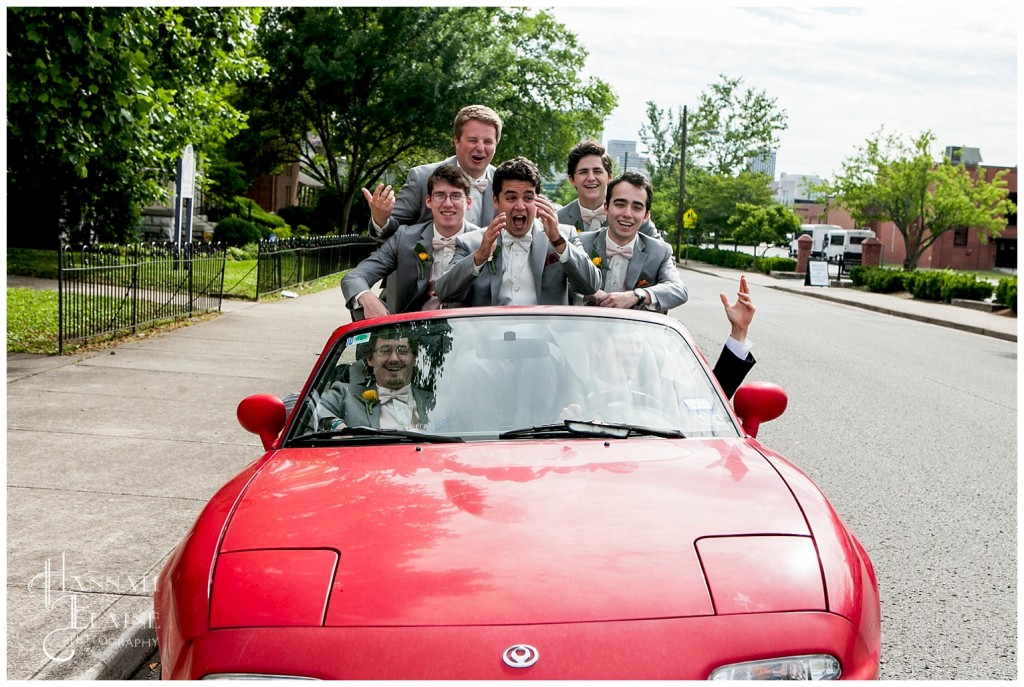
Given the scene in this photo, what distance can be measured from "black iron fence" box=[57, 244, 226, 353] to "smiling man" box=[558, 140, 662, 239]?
6788 mm

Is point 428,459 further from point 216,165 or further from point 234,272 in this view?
point 216,165

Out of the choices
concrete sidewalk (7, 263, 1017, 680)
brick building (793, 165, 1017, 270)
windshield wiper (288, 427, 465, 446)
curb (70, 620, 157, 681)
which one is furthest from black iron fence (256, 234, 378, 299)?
brick building (793, 165, 1017, 270)

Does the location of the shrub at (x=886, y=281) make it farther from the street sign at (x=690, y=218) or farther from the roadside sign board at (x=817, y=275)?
the street sign at (x=690, y=218)

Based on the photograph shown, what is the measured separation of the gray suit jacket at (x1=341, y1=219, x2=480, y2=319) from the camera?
5926 millimetres

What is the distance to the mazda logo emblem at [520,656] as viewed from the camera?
7.85 feet

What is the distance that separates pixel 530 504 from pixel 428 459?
0.56 m

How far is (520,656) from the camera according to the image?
2.41m

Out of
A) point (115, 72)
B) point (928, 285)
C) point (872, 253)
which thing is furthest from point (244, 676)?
point (872, 253)

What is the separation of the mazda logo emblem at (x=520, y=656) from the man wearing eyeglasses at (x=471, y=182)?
3.98 meters

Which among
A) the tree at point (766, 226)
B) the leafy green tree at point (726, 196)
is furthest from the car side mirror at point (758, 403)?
the leafy green tree at point (726, 196)

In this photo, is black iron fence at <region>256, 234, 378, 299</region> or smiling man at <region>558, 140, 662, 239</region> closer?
smiling man at <region>558, 140, 662, 239</region>

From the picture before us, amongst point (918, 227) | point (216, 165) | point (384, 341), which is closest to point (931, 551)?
point (384, 341)

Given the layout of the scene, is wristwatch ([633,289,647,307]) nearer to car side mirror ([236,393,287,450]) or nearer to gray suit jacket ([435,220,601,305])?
gray suit jacket ([435,220,601,305])

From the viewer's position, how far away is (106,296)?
44.1 ft
